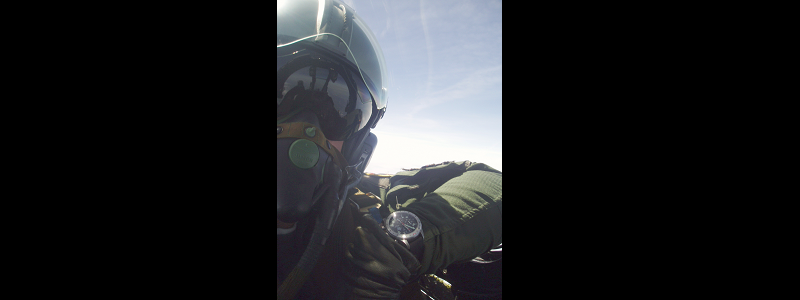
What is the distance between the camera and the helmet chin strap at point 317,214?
2.81 ft

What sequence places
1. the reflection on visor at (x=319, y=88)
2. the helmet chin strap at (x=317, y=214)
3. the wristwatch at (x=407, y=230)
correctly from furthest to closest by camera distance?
the reflection on visor at (x=319, y=88) < the wristwatch at (x=407, y=230) < the helmet chin strap at (x=317, y=214)

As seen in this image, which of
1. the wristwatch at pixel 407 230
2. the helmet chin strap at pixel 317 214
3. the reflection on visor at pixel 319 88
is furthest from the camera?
the reflection on visor at pixel 319 88

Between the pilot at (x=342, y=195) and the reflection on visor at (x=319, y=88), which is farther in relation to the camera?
the reflection on visor at (x=319, y=88)

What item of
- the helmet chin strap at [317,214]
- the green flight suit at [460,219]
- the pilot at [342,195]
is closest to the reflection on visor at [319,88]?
the pilot at [342,195]

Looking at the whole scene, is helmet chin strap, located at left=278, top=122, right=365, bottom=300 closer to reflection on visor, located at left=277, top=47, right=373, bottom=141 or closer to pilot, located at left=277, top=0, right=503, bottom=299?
pilot, located at left=277, top=0, right=503, bottom=299

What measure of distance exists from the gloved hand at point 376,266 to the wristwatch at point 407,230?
62 mm

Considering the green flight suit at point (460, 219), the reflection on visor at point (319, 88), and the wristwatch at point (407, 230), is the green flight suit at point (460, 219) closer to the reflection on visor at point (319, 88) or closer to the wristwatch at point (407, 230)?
the wristwatch at point (407, 230)

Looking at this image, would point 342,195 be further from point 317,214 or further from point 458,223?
point 458,223

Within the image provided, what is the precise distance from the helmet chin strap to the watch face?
0.24 m

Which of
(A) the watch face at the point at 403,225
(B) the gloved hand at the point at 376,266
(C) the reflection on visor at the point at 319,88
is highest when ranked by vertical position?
(C) the reflection on visor at the point at 319,88

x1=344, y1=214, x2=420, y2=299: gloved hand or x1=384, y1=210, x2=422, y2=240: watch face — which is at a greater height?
x1=384, y1=210, x2=422, y2=240: watch face

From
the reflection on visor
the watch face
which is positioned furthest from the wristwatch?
the reflection on visor

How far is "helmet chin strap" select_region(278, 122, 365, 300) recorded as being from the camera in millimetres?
856

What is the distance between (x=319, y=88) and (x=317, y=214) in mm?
616
